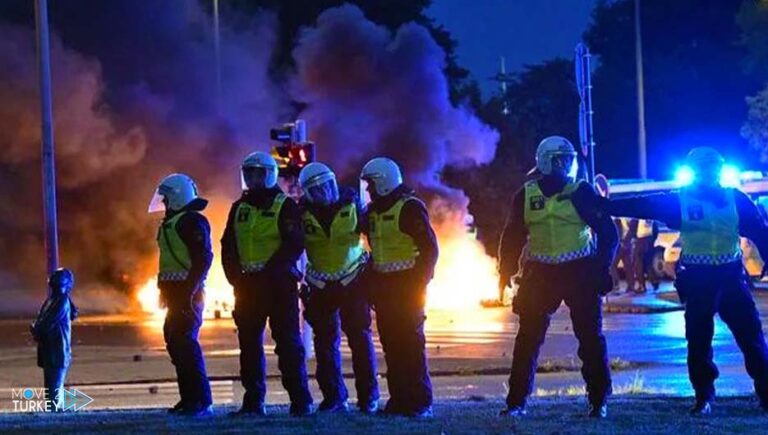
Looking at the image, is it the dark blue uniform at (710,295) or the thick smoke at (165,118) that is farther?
the thick smoke at (165,118)

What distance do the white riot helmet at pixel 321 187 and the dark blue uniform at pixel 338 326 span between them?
6cm

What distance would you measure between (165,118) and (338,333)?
22.4 m

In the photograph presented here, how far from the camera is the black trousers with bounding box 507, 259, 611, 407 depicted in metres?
9.23

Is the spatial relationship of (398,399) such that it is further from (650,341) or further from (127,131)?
(127,131)

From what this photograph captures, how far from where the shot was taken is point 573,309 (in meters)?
9.28

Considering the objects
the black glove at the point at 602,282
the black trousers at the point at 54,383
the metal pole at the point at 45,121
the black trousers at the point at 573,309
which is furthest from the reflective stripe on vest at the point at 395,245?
the metal pole at the point at 45,121

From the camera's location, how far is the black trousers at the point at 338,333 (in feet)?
33.1

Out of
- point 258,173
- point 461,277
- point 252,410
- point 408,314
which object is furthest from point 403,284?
point 461,277

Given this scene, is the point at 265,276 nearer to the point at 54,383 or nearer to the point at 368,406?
the point at 368,406

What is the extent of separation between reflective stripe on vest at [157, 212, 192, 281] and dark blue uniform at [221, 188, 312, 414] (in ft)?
1.11

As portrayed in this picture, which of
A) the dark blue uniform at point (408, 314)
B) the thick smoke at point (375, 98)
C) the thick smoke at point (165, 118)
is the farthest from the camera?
the thick smoke at point (375, 98)

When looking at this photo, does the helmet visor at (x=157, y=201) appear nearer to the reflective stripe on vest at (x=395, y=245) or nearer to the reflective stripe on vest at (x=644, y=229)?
the reflective stripe on vest at (x=395, y=245)

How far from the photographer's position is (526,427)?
8.81m

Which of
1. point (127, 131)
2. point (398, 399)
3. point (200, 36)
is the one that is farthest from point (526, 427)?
point (200, 36)
